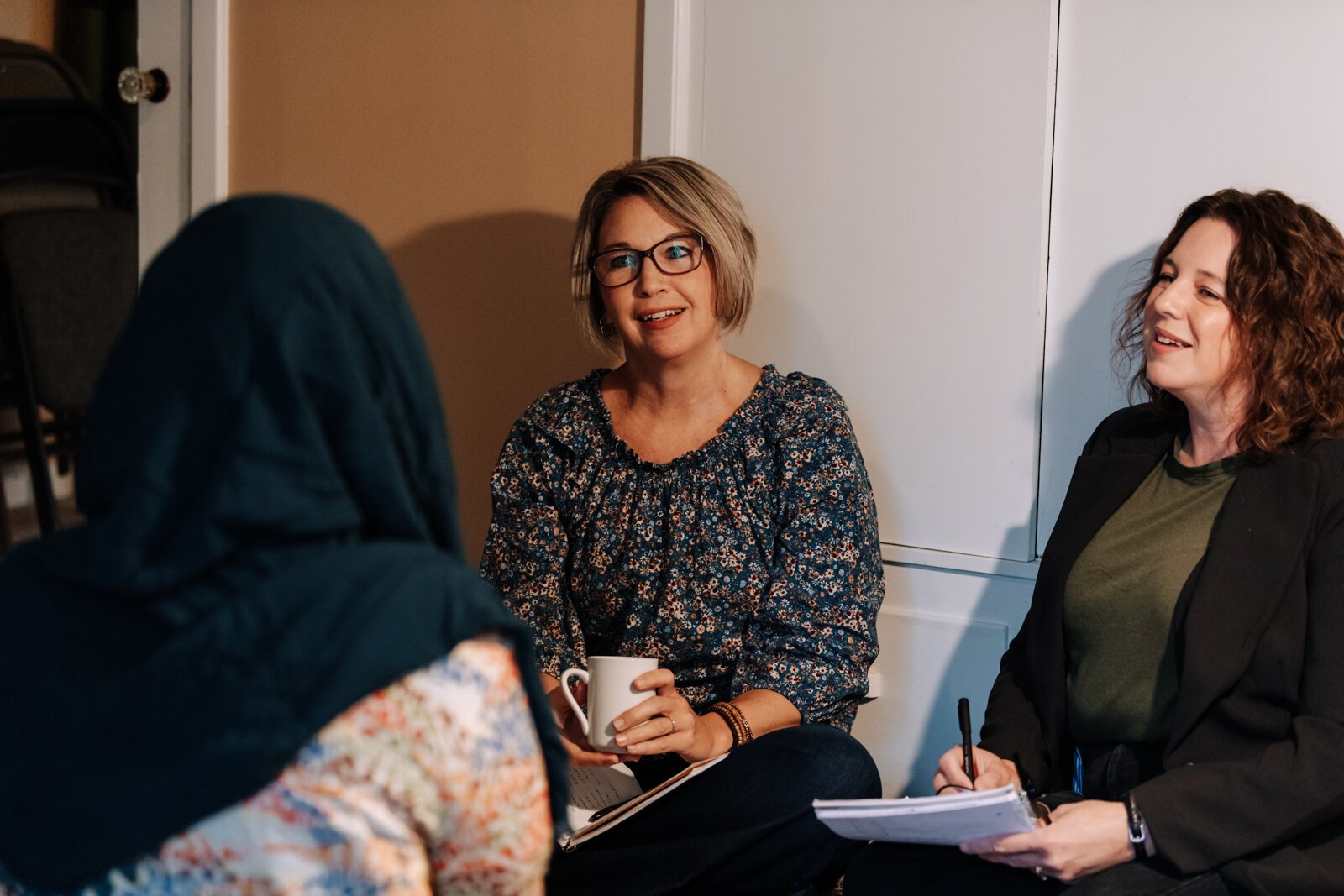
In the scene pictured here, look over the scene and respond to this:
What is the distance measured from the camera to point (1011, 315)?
1.99 m

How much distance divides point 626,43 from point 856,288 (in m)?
0.65

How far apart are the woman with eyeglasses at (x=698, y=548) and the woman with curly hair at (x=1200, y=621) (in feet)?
0.65

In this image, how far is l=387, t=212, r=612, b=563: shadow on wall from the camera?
2467mm

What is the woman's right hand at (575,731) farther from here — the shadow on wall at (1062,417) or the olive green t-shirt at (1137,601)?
the shadow on wall at (1062,417)

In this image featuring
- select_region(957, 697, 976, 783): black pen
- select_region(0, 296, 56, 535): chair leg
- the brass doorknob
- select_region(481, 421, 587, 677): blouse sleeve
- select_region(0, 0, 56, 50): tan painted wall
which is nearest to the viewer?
select_region(957, 697, 976, 783): black pen

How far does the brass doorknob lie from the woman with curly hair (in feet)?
7.13

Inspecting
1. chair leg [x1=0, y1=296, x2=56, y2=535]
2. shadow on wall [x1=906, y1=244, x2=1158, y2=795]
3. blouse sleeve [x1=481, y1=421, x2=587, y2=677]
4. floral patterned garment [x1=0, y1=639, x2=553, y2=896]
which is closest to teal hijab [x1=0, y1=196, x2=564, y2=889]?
floral patterned garment [x1=0, y1=639, x2=553, y2=896]

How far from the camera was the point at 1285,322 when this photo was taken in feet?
4.76

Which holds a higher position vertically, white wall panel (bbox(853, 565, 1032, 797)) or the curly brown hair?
the curly brown hair

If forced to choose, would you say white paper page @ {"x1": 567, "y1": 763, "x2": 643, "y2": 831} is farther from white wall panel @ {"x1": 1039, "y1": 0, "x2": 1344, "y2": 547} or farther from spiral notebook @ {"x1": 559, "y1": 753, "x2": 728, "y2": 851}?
white wall panel @ {"x1": 1039, "y1": 0, "x2": 1344, "y2": 547}

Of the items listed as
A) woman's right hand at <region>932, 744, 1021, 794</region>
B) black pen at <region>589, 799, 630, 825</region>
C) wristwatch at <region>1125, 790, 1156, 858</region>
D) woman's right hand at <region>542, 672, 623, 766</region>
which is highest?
wristwatch at <region>1125, 790, 1156, 858</region>

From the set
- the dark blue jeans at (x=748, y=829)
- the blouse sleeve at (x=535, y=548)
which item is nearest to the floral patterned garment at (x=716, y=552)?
the blouse sleeve at (x=535, y=548)

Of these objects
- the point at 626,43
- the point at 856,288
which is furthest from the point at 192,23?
the point at 856,288

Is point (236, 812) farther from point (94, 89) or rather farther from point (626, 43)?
point (94, 89)
